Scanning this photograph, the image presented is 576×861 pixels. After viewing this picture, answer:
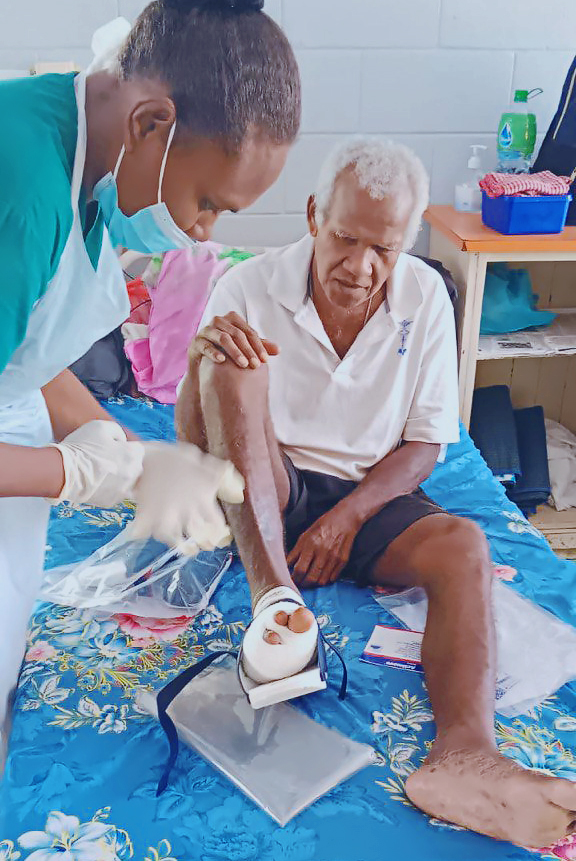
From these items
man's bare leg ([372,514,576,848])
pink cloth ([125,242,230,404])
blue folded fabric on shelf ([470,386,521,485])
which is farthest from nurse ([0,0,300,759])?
blue folded fabric on shelf ([470,386,521,485])

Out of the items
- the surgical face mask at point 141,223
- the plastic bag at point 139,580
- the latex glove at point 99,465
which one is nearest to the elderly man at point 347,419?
the plastic bag at point 139,580

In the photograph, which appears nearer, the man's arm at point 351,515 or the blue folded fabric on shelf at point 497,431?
the man's arm at point 351,515

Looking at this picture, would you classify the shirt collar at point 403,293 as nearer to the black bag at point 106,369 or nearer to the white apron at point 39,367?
the white apron at point 39,367

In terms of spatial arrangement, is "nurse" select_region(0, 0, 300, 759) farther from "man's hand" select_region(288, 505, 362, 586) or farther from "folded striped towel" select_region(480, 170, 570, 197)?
"folded striped towel" select_region(480, 170, 570, 197)

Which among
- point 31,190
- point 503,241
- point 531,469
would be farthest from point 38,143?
point 531,469

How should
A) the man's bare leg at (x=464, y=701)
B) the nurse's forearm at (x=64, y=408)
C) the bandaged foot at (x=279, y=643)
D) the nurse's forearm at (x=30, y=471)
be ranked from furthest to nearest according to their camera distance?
the nurse's forearm at (x=64, y=408) → the bandaged foot at (x=279, y=643) → the man's bare leg at (x=464, y=701) → the nurse's forearm at (x=30, y=471)

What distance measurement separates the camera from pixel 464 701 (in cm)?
123

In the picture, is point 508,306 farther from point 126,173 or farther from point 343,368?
point 126,173

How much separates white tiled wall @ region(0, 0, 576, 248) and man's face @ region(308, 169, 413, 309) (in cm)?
99

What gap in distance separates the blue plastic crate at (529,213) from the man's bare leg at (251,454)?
107 centimetres

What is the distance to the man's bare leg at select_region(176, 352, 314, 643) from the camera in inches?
57.2

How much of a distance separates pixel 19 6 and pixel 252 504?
66.4 inches

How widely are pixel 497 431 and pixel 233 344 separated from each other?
4.07ft

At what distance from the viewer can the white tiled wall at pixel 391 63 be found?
2381mm
